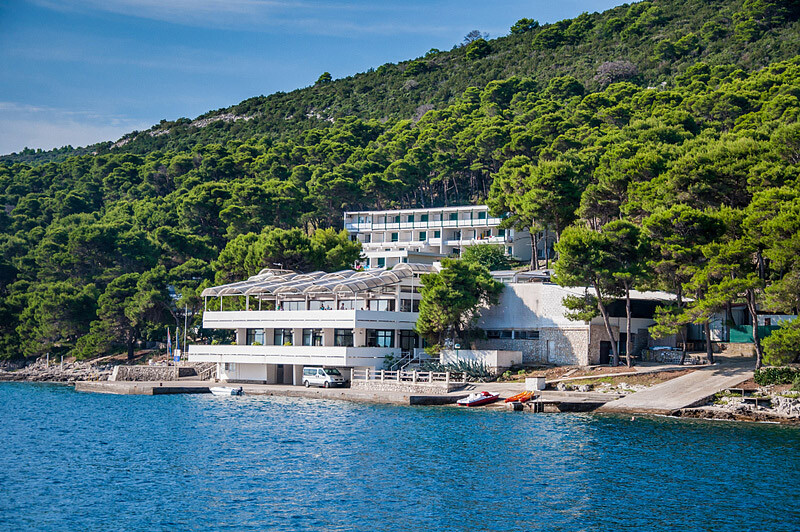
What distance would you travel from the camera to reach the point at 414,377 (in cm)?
5803

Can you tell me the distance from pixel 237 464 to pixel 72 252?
8079 cm

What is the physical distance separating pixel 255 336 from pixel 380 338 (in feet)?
43.4

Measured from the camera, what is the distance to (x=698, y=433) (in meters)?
39.0

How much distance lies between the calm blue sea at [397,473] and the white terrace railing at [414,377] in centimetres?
889

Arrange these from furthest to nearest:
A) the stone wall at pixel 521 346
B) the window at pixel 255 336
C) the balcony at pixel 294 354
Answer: the window at pixel 255 336 < the balcony at pixel 294 354 < the stone wall at pixel 521 346

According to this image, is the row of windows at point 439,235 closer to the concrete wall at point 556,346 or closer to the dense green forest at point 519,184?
the dense green forest at point 519,184

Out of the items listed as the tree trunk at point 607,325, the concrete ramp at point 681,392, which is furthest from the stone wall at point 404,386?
the concrete ramp at point 681,392

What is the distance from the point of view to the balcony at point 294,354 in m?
62.2

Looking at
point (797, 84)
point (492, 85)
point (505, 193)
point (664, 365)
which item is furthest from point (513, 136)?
point (664, 365)

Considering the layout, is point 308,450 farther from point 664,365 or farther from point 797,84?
point 797,84

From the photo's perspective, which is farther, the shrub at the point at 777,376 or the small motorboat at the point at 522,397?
the small motorboat at the point at 522,397

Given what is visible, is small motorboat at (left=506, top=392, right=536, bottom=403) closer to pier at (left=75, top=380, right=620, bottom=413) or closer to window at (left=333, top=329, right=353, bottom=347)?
pier at (left=75, top=380, right=620, bottom=413)

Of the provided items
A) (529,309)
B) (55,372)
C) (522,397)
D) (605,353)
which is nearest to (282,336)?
(529,309)

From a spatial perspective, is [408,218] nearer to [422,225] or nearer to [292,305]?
[422,225]
